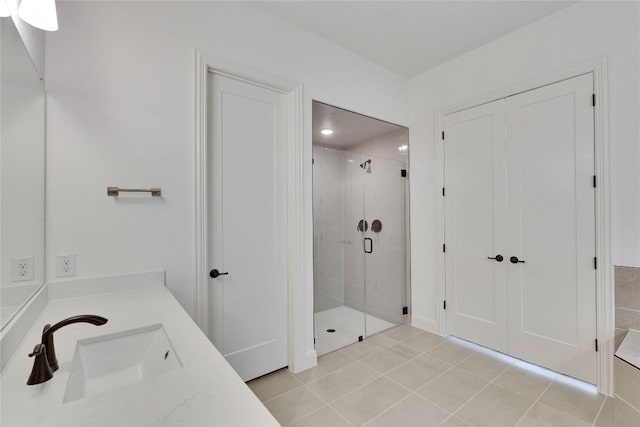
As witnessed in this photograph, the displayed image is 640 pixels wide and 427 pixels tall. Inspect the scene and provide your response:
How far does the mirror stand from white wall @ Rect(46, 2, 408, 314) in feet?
0.37

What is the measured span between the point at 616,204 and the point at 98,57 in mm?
3522

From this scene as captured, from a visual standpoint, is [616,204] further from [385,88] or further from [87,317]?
[87,317]

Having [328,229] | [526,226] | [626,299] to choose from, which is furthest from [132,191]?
[626,299]

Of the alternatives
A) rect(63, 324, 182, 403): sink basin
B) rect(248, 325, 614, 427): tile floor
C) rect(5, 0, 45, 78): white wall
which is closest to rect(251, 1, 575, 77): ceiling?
rect(5, 0, 45, 78): white wall

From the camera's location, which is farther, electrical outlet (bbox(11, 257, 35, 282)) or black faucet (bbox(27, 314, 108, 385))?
electrical outlet (bbox(11, 257, 35, 282))

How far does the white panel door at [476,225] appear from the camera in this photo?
2.78m

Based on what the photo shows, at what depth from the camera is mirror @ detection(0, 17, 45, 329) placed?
3.55 feet

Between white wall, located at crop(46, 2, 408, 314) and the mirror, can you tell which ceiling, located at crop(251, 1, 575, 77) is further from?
the mirror

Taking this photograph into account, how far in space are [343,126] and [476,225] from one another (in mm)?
1733

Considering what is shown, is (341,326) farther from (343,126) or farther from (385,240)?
(343,126)

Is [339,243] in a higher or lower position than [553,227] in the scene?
lower

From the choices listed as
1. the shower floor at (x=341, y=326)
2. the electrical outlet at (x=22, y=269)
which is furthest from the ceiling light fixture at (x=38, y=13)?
the shower floor at (x=341, y=326)

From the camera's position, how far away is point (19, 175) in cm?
124

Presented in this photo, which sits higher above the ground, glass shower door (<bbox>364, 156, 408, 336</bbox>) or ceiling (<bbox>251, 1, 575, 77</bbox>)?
ceiling (<bbox>251, 1, 575, 77</bbox>)
